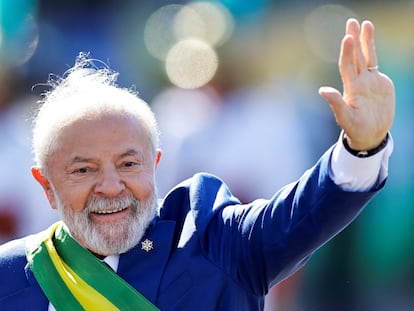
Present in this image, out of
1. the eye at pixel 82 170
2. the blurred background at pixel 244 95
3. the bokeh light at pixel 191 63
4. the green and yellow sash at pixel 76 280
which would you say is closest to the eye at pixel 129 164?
the eye at pixel 82 170

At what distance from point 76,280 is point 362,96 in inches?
42.2

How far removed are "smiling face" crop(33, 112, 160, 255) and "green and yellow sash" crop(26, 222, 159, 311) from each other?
0.20ft

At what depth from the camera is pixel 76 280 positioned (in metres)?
2.89

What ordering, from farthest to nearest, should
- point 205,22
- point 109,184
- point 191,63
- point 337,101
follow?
1. point 205,22
2. point 191,63
3. point 109,184
4. point 337,101

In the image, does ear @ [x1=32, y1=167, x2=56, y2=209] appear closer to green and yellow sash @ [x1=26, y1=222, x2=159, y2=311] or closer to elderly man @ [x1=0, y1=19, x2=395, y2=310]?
elderly man @ [x1=0, y1=19, x2=395, y2=310]

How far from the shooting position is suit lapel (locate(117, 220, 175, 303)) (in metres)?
2.84

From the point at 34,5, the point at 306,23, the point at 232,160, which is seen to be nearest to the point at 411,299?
the point at 232,160

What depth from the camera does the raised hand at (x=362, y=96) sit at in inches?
93.9

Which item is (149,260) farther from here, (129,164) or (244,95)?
(244,95)

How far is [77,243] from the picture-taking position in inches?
118

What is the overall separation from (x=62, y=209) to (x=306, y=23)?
410 centimetres

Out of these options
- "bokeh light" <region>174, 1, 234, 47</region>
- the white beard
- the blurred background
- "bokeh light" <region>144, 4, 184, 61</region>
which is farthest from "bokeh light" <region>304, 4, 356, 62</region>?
the white beard

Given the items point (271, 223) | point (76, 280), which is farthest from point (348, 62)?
point (76, 280)

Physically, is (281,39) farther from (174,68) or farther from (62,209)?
(62,209)
